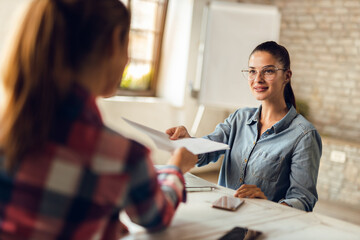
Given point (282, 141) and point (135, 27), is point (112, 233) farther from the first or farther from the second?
point (135, 27)

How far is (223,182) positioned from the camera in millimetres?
1904

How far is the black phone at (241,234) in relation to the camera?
41.6 inches

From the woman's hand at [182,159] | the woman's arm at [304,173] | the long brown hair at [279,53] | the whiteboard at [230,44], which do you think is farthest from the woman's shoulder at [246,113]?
the whiteboard at [230,44]

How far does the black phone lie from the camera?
1.06 metres

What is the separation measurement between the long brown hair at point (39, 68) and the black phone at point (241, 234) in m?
0.57

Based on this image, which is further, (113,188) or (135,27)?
(135,27)

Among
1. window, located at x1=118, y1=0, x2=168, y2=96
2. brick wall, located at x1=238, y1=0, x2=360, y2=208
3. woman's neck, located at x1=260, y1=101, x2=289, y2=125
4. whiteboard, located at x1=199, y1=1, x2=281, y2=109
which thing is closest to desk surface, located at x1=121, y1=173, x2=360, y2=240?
woman's neck, located at x1=260, y1=101, x2=289, y2=125

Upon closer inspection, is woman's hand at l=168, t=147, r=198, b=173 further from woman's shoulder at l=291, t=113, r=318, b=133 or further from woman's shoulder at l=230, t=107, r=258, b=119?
woman's shoulder at l=230, t=107, r=258, b=119

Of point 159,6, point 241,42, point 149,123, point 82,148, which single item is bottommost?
point 149,123

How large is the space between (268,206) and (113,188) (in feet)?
2.56

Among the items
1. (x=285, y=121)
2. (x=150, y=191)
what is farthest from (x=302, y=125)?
(x=150, y=191)

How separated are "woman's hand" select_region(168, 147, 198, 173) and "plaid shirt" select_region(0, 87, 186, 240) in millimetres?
302

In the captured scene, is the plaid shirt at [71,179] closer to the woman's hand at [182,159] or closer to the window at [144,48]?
the woman's hand at [182,159]

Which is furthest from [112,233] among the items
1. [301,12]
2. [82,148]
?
[301,12]
